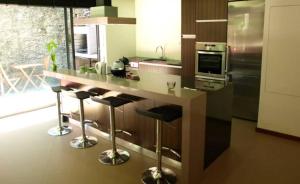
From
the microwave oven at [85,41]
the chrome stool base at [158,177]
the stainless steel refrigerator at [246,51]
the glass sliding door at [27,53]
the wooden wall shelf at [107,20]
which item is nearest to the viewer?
the chrome stool base at [158,177]

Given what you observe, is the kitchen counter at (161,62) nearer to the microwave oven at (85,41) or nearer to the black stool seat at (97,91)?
the microwave oven at (85,41)

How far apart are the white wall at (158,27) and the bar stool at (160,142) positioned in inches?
131

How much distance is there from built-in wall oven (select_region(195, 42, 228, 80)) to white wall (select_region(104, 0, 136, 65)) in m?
2.28

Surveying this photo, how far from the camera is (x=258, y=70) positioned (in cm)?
441

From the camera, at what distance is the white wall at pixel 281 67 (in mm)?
3723

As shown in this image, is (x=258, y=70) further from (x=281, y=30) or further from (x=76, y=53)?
(x=76, y=53)

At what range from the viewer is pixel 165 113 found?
2.67m

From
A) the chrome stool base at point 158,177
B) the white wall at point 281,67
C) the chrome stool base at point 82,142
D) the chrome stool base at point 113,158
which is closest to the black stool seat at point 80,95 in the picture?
the chrome stool base at point 82,142

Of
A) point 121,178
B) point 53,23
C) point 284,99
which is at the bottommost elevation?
point 121,178

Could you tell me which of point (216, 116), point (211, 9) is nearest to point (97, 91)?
point (216, 116)

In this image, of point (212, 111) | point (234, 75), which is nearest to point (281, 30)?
point (234, 75)

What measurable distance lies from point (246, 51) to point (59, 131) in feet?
11.3

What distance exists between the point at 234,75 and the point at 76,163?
3.10 metres

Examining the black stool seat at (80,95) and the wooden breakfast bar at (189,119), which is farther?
the black stool seat at (80,95)
